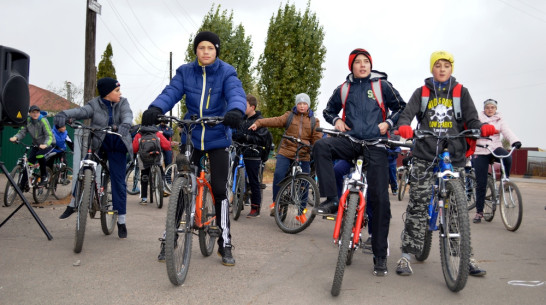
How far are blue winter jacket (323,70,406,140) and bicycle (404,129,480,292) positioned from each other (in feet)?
1.18

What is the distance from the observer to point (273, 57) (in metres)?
25.3

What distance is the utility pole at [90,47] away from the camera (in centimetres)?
1190

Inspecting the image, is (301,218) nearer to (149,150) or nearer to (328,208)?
(328,208)

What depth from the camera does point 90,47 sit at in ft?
39.8

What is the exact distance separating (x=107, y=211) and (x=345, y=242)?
3.32 metres

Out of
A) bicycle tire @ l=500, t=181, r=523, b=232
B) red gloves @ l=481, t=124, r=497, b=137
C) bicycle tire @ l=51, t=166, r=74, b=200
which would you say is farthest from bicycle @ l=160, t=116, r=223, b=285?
bicycle tire @ l=51, t=166, r=74, b=200

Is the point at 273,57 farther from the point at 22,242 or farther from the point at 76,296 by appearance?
the point at 76,296

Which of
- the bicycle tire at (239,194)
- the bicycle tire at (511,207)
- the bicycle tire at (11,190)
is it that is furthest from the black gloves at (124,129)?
the bicycle tire at (511,207)

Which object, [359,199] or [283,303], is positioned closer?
[283,303]

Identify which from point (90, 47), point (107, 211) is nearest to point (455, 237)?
point (107, 211)

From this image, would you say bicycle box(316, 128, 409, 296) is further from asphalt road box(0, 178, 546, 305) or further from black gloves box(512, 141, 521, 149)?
black gloves box(512, 141, 521, 149)

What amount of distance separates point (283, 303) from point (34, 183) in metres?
7.79

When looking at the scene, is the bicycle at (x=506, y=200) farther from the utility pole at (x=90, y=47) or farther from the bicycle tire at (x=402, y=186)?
the utility pole at (x=90, y=47)

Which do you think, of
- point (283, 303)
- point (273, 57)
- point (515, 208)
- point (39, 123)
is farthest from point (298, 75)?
point (283, 303)
